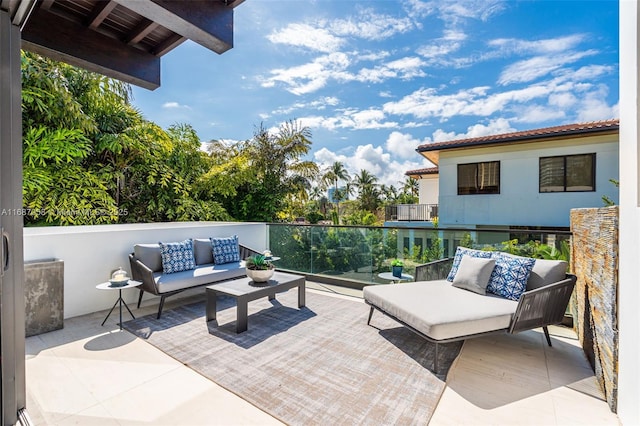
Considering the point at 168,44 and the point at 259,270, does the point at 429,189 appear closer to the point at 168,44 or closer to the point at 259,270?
the point at 259,270

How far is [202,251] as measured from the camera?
4.96 m

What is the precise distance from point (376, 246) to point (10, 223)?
4.60m

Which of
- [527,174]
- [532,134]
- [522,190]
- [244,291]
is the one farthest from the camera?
[522,190]

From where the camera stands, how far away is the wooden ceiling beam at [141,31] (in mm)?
2408

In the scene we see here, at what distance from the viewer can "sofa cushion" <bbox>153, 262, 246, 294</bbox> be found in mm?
3959

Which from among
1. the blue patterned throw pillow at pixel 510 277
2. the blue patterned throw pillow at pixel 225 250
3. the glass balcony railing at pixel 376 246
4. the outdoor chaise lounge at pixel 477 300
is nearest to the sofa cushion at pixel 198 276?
the blue patterned throw pillow at pixel 225 250

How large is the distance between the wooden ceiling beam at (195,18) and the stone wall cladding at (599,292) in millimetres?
3156

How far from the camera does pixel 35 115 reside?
5609mm

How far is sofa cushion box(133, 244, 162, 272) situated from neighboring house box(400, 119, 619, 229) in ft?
31.7

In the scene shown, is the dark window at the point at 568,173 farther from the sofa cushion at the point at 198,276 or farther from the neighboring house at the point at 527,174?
the sofa cushion at the point at 198,276

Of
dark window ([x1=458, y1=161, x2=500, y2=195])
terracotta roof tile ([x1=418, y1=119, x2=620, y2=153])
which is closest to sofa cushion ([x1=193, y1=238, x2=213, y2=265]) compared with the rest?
terracotta roof tile ([x1=418, y1=119, x2=620, y2=153])

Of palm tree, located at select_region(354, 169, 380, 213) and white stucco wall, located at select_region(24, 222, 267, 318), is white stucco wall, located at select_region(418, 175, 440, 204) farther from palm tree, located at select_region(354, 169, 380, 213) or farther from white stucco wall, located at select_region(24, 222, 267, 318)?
white stucco wall, located at select_region(24, 222, 267, 318)

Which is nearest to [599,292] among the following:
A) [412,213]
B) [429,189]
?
[412,213]

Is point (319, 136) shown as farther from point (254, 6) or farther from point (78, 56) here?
point (78, 56)
